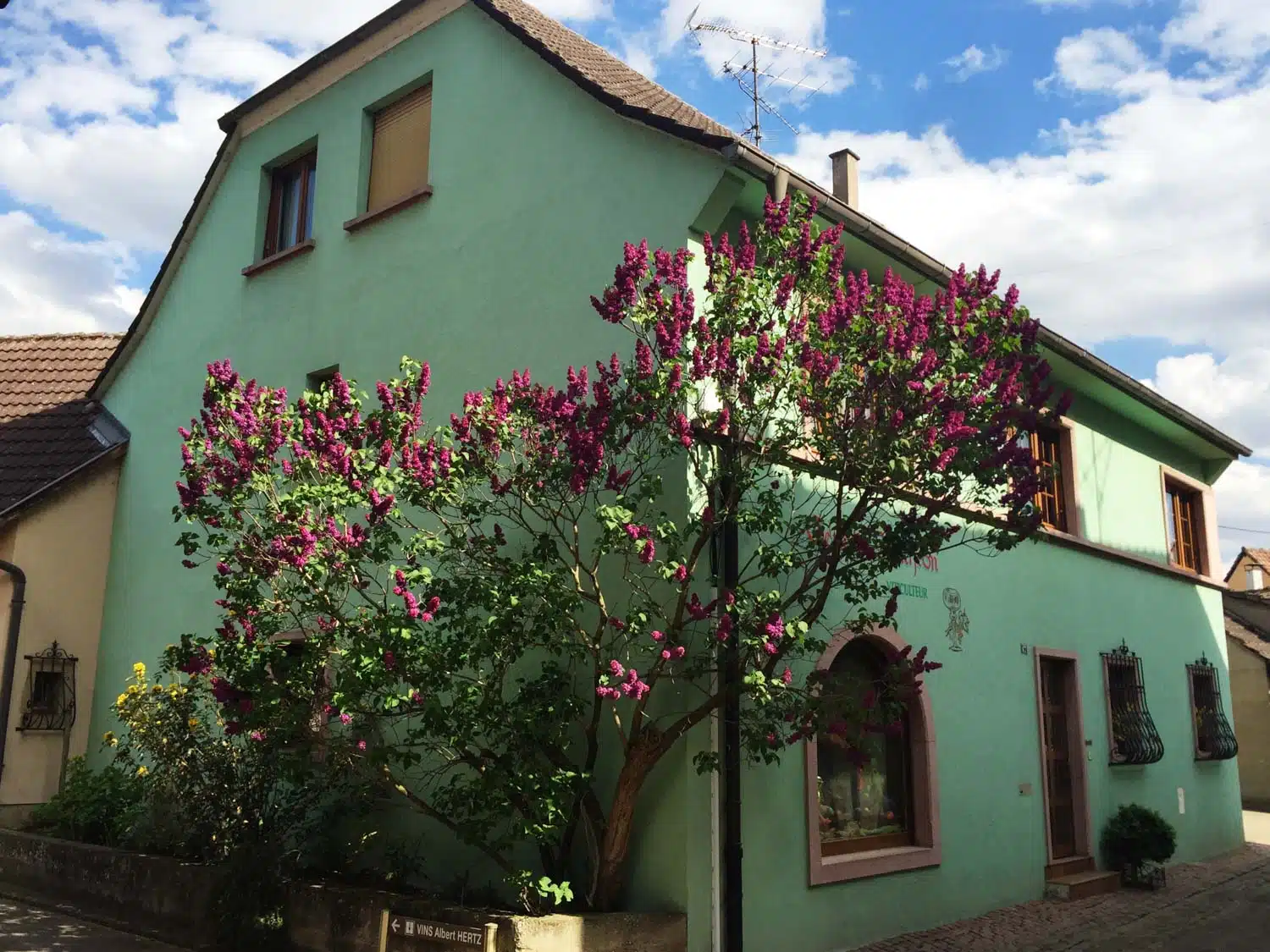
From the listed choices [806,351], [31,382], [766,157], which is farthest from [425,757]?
[31,382]

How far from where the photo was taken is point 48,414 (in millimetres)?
14039

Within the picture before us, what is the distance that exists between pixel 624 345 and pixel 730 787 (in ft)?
10.4

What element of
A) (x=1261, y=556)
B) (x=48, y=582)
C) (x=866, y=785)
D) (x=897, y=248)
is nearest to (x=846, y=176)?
(x=897, y=248)

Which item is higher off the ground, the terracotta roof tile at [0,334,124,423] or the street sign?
the terracotta roof tile at [0,334,124,423]

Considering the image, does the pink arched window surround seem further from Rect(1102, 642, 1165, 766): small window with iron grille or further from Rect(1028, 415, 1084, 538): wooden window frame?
Rect(1028, 415, 1084, 538): wooden window frame

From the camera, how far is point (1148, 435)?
15242 millimetres

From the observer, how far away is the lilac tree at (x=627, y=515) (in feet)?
22.3

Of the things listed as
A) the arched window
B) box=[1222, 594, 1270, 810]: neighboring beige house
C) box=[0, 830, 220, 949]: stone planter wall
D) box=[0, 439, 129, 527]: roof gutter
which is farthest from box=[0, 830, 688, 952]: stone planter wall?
box=[1222, 594, 1270, 810]: neighboring beige house

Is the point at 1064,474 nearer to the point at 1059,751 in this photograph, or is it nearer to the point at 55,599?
the point at 1059,751

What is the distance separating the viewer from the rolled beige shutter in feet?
35.2

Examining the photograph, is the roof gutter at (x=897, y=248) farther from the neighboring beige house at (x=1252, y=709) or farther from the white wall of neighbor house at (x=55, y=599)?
the neighboring beige house at (x=1252, y=709)

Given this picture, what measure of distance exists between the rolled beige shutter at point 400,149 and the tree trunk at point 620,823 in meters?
5.93

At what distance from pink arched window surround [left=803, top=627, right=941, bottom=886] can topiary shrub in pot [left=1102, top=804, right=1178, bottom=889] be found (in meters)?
3.65

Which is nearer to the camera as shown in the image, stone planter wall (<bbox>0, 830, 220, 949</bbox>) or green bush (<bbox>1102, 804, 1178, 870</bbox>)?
stone planter wall (<bbox>0, 830, 220, 949</bbox>)
